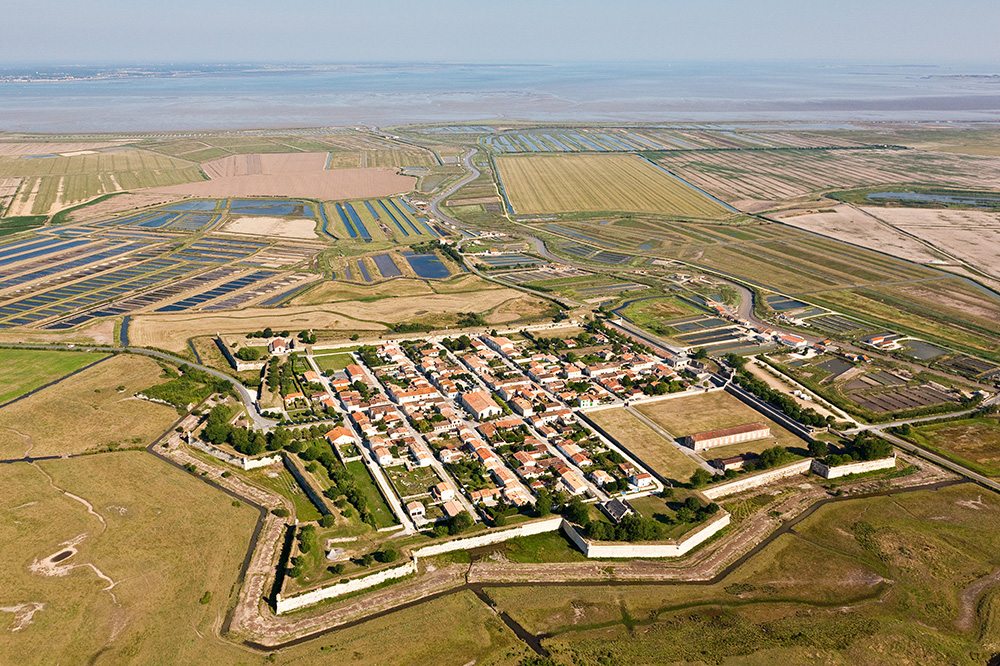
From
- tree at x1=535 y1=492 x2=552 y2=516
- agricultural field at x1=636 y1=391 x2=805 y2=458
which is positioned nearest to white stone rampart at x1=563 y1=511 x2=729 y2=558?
tree at x1=535 y1=492 x2=552 y2=516

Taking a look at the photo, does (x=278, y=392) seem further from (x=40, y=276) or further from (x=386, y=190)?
(x=386, y=190)

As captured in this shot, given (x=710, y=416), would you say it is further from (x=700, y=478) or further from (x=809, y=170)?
(x=809, y=170)

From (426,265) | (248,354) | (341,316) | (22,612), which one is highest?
(426,265)

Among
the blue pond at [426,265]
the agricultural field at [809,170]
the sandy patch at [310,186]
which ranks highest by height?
the agricultural field at [809,170]

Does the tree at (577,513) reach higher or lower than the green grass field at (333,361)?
lower

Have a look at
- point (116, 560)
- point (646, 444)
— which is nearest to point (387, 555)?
point (116, 560)

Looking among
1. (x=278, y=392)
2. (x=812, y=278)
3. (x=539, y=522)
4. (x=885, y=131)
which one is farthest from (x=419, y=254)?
(x=885, y=131)

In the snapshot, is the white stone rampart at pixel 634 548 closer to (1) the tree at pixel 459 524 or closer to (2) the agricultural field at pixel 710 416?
(1) the tree at pixel 459 524

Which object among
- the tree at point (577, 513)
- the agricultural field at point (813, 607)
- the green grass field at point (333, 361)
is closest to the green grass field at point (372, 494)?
the agricultural field at point (813, 607)
